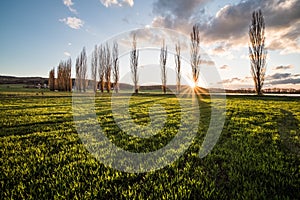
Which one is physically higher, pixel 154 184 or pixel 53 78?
pixel 53 78

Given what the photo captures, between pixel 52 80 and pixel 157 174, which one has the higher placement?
pixel 52 80

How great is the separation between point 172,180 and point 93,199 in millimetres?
1047

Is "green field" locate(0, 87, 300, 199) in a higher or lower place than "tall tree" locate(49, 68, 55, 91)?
lower

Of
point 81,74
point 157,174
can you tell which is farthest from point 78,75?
point 157,174

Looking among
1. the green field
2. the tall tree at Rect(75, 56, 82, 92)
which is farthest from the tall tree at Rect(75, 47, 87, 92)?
the green field

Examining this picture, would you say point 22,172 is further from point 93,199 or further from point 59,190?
point 93,199

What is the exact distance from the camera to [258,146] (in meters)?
3.91

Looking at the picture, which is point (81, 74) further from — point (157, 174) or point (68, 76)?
point (157, 174)

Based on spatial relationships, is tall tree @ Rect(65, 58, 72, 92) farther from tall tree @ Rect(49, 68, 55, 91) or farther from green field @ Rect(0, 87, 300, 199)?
green field @ Rect(0, 87, 300, 199)

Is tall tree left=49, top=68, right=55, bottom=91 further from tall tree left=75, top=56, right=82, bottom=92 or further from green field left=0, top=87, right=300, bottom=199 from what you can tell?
green field left=0, top=87, right=300, bottom=199

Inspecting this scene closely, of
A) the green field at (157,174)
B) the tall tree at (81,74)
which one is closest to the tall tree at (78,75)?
the tall tree at (81,74)

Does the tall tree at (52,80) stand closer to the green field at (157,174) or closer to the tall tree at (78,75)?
the tall tree at (78,75)

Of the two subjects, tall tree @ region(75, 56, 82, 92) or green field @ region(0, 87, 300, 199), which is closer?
green field @ region(0, 87, 300, 199)

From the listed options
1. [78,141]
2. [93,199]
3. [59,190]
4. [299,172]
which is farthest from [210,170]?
[78,141]
